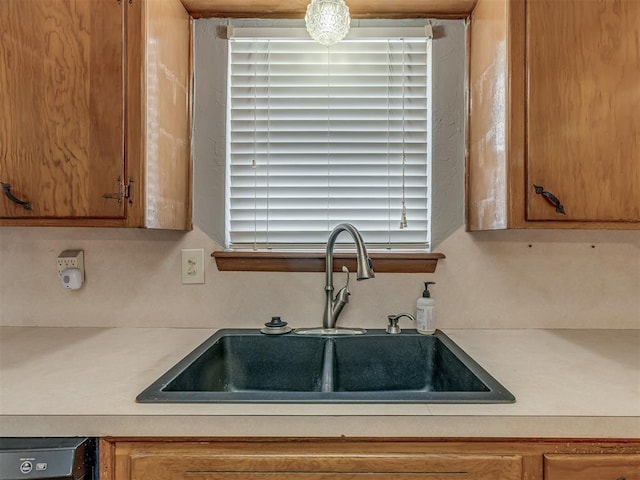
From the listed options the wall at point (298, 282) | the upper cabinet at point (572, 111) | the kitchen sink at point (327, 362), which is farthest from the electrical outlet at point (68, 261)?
the upper cabinet at point (572, 111)

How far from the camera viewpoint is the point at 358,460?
2.45ft

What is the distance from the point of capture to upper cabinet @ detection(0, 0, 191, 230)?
1.05 metres

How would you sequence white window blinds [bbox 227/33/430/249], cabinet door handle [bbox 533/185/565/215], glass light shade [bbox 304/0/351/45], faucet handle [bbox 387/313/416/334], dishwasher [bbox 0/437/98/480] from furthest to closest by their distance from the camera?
white window blinds [bbox 227/33/430/249] < faucet handle [bbox 387/313/416/334] < glass light shade [bbox 304/0/351/45] < cabinet door handle [bbox 533/185/565/215] < dishwasher [bbox 0/437/98/480]

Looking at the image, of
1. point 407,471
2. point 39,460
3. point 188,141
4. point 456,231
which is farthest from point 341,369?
point 188,141

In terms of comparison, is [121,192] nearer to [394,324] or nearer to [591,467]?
[394,324]

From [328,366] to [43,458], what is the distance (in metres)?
0.72

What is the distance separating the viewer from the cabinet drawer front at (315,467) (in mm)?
747

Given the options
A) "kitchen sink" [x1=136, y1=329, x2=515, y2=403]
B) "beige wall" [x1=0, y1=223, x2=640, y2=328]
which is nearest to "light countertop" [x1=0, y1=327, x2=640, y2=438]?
"kitchen sink" [x1=136, y1=329, x2=515, y2=403]

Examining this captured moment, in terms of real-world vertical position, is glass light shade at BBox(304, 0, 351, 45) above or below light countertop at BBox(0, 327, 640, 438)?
above

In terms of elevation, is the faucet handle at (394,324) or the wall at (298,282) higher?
the wall at (298,282)

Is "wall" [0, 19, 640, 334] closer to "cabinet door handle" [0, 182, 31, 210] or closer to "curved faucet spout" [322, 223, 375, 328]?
"curved faucet spout" [322, 223, 375, 328]

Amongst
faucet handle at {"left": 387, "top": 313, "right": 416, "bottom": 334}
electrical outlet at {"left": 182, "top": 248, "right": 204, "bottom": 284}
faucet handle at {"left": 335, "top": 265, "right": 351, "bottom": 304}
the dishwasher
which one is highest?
electrical outlet at {"left": 182, "top": 248, "right": 204, "bottom": 284}

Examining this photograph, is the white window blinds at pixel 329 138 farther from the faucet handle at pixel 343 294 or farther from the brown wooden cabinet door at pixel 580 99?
the brown wooden cabinet door at pixel 580 99

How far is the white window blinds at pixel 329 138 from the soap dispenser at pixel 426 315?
0.21 metres
